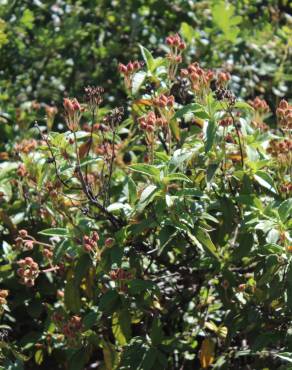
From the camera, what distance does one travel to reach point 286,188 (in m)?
3.17

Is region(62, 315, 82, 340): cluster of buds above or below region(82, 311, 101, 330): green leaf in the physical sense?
below

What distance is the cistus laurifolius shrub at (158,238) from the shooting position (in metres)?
3.07

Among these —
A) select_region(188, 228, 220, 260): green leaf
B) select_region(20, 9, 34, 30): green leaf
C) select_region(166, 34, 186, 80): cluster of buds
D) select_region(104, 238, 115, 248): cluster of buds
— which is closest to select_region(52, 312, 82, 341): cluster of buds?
select_region(104, 238, 115, 248): cluster of buds

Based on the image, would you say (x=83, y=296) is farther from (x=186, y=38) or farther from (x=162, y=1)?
(x=162, y=1)

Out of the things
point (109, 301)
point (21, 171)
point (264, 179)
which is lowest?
point (109, 301)

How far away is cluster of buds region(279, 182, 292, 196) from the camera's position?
3.17m

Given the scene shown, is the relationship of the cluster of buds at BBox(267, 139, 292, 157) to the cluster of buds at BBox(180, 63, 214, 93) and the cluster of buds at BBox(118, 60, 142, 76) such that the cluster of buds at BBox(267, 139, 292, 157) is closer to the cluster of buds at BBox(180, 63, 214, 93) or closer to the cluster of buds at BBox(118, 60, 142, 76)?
the cluster of buds at BBox(180, 63, 214, 93)

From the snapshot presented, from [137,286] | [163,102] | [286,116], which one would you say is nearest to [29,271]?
[137,286]

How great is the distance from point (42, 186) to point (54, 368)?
2.79 ft

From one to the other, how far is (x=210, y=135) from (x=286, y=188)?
0.38 m

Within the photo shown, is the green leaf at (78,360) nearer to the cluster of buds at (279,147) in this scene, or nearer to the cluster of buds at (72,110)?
the cluster of buds at (72,110)

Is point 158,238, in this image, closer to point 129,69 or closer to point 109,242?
point 109,242

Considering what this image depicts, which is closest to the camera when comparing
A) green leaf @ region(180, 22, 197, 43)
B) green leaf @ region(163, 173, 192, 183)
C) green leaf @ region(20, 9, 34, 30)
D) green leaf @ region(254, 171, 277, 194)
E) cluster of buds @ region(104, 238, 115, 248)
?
green leaf @ region(163, 173, 192, 183)

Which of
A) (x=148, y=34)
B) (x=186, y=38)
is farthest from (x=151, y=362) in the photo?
(x=148, y=34)
